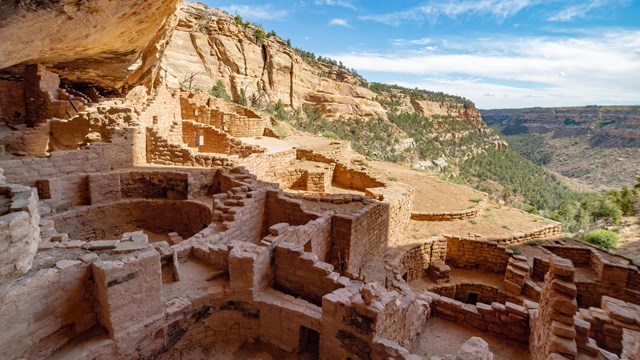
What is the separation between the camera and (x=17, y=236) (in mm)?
3596

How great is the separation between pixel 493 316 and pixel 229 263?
5240mm

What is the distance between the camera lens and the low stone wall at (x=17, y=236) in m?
3.46

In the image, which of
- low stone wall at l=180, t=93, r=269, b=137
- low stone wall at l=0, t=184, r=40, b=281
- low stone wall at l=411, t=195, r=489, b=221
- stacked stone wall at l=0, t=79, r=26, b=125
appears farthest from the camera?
low stone wall at l=180, t=93, r=269, b=137

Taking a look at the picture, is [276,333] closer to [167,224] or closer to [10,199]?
[10,199]

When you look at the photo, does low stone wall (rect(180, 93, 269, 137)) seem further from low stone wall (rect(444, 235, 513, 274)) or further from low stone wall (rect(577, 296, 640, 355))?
low stone wall (rect(577, 296, 640, 355))

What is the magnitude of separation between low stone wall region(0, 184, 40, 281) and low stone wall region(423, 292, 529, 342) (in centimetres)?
688

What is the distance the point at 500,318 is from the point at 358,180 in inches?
424

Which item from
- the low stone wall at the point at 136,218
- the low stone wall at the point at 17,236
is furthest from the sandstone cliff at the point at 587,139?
the low stone wall at the point at 17,236

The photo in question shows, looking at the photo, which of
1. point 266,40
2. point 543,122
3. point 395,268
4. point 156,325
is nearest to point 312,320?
point 156,325

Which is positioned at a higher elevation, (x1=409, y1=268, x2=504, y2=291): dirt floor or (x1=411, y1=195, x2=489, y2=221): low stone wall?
(x1=411, y1=195, x2=489, y2=221): low stone wall

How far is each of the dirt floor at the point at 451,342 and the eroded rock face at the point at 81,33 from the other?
945 cm

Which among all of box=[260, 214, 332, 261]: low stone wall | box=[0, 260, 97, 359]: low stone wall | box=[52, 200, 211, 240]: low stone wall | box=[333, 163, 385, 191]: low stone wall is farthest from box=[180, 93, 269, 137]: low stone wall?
box=[0, 260, 97, 359]: low stone wall

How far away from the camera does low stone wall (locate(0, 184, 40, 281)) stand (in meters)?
3.46

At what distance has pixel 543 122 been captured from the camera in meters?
127
